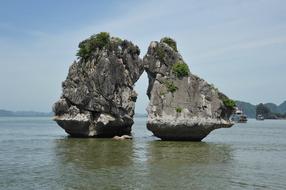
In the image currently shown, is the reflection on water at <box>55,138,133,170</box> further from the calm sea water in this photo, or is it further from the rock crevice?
the rock crevice

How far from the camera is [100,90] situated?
54688 mm

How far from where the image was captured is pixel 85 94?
2159 inches

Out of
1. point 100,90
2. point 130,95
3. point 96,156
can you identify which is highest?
point 100,90

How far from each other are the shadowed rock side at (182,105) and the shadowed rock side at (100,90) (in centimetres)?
604

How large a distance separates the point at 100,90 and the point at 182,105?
11729mm

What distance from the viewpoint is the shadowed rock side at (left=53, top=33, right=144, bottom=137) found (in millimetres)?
54156

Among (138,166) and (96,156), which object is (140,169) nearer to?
(138,166)

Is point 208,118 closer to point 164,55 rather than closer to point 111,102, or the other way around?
point 164,55

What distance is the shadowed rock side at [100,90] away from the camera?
178 feet

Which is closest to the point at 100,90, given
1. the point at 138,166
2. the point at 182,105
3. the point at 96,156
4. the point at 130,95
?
the point at 130,95

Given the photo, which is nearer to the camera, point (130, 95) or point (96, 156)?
point (96, 156)

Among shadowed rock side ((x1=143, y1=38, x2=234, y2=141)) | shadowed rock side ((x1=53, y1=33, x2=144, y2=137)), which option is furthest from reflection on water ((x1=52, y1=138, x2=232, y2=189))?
shadowed rock side ((x1=53, y1=33, x2=144, y2=137))

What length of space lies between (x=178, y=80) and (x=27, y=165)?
2289cm

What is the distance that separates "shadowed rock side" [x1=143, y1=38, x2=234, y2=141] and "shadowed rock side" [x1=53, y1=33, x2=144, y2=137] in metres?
6.04
